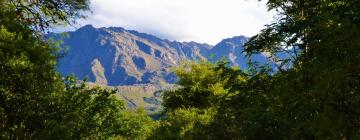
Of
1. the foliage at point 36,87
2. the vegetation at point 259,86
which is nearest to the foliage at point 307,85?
the vegetation at point 259,86

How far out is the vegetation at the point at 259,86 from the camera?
29.4 feet

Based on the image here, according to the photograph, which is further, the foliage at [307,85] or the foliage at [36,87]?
the foliage at [36,87]

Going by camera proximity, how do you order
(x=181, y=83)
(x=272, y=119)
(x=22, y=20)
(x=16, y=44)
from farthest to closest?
(x=181, y=83)
(x=22, y=20)
(x=16, y=44)
(x=272, y=119)

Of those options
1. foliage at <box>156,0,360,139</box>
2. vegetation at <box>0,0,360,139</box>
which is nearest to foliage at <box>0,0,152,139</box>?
vegetation at <box>0,0,360,139</box>

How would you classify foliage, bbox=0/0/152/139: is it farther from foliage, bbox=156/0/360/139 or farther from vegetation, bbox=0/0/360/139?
foliage, bbox=156/0/360/139

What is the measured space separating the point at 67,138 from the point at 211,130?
8226mm

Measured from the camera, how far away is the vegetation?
29.4ft

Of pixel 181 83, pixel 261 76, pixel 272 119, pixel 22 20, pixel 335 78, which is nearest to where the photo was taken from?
pixel 335 78

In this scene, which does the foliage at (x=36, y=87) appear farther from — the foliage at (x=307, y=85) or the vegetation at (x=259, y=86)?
the foliage at (x=307, y=85)

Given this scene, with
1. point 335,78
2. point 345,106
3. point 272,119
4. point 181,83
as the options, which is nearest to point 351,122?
point 345,106

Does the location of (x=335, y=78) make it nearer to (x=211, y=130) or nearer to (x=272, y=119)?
(x=272, y=119)

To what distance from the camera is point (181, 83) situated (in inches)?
1416

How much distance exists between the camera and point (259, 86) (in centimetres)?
1909

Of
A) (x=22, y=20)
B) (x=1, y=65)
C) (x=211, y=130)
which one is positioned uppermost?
(x=22, y=20)
